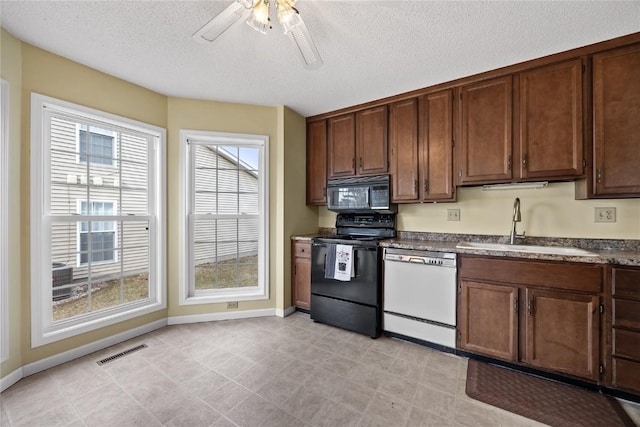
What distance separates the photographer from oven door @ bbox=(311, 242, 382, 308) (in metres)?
2.61

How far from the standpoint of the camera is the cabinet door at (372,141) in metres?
2.91

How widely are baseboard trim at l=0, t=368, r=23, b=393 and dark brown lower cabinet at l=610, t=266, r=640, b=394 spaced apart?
4039 millimetres

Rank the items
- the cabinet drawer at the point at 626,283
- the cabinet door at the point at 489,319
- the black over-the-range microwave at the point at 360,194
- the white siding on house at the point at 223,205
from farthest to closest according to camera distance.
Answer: the white siding on house at the point at 223,205
the black over-the-range microwave at the point at 360,194
the cabinet door at the point at 489,319
the cabinet drawer at the point at 626,283

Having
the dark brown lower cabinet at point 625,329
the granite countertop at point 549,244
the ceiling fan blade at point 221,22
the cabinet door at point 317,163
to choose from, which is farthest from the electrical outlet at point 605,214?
the ceiling fan blade at point 221,22

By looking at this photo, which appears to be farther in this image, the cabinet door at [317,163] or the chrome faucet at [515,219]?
the cabinet door at [317,163]

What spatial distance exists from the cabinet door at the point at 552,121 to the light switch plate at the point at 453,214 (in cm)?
67

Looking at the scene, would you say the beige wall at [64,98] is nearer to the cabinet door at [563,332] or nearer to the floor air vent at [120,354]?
the floor air vent at [120,354]

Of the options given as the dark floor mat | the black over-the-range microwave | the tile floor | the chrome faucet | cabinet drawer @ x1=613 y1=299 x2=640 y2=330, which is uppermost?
the black over-the-range microwave

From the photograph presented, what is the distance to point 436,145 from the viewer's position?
2607 mm

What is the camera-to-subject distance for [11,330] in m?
1.88

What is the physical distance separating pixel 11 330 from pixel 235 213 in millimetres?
1909

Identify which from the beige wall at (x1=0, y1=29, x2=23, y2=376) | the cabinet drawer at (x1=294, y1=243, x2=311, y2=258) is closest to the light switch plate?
the cabinet drawer at (x1=294, y1=243, x2=311, y2=258)

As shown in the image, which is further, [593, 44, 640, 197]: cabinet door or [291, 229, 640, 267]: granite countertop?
[593, 44, 640, 197]: cabinet door

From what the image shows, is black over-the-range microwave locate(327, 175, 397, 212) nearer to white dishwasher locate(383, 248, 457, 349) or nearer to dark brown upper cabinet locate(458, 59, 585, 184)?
white dishwasher locate(383, 248, 457, 349)
